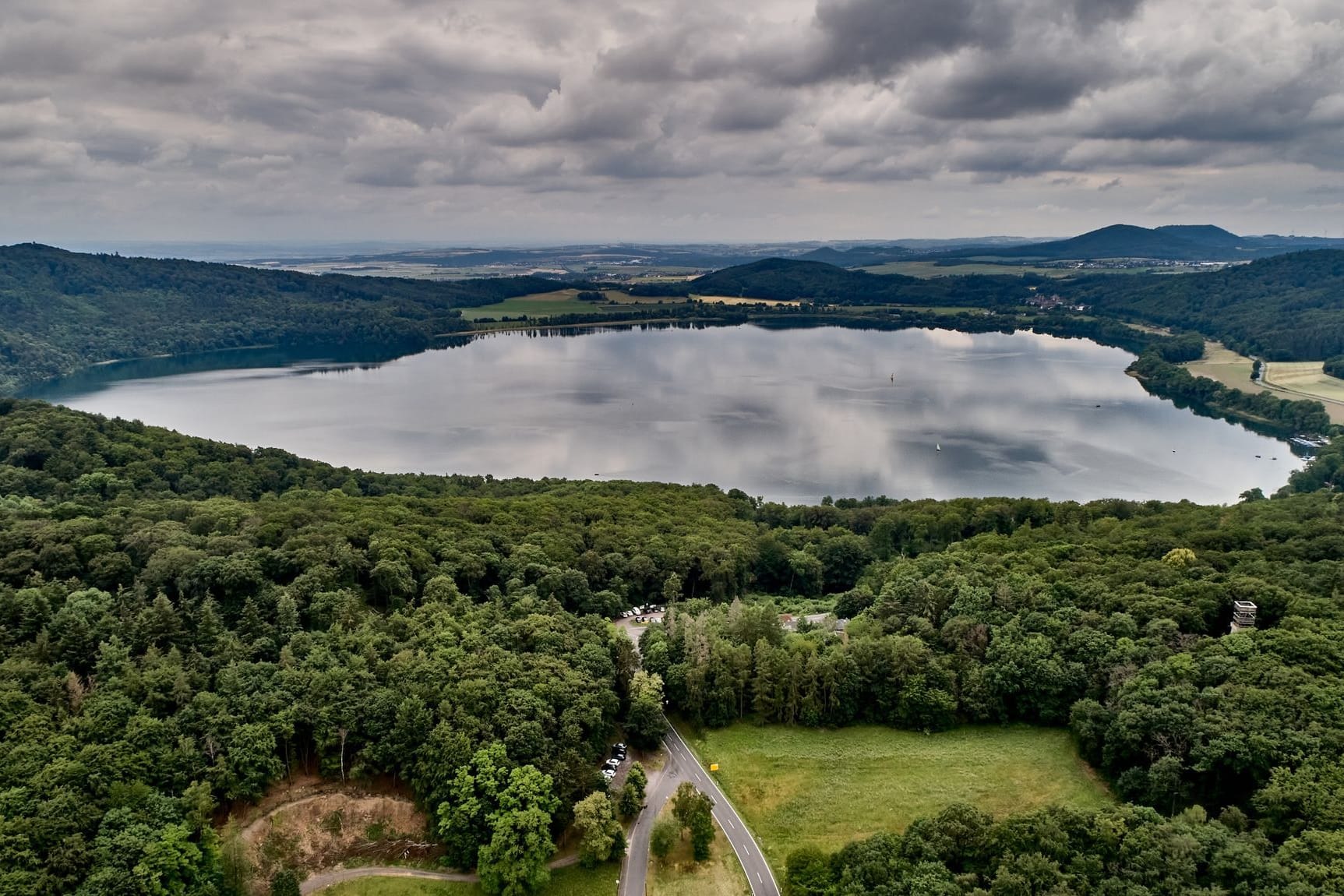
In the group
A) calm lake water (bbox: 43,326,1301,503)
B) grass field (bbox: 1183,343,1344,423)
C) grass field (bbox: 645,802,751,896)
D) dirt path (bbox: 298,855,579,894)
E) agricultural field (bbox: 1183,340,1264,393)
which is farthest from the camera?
agricultural field (bbox: 1183,340,1264,393)

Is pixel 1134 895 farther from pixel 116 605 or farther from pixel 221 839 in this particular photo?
pixel 116 605

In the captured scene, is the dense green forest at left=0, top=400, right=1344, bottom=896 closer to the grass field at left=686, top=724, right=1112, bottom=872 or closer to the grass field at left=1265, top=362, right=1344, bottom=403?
the grass field at left=686, top=724, right=1112, bottom=872

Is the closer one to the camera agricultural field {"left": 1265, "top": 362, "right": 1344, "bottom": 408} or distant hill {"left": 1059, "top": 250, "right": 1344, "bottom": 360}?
agricultural field {"left": 1265, "top": 362, "right": 1344, "bottom": 408}

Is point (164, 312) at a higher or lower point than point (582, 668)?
higher

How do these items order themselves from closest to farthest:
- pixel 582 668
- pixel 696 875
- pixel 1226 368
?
pixel 696 875 → pixel 582 668 → pixel 1226 368

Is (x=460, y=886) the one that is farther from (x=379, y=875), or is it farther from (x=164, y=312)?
(x=164, y=312)

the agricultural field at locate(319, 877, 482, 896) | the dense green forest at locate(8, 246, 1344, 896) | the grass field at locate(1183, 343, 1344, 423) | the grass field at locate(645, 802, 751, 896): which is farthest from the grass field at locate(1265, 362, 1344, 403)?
the agricultural field at locate(319, 877, 482, 896)

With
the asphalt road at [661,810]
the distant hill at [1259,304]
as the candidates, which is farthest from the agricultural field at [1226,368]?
the asphalt road at [661,810]

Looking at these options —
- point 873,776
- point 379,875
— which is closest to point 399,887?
point 379,875
